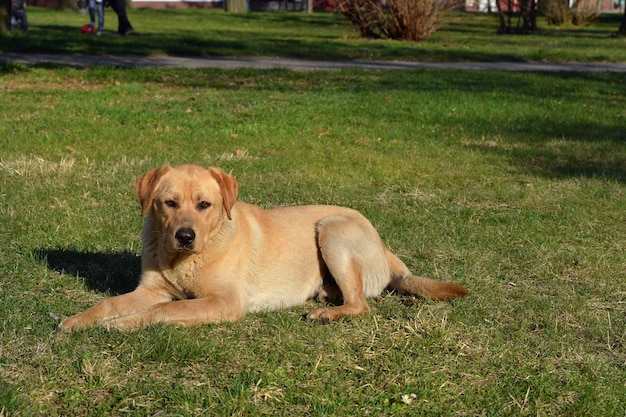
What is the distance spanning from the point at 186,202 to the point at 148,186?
0.81ft

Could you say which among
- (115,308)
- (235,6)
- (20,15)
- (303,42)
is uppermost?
(235,6)

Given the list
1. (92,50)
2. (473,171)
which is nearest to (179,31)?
(92,50)

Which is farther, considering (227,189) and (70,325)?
(227,189)

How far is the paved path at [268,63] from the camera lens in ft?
57.6

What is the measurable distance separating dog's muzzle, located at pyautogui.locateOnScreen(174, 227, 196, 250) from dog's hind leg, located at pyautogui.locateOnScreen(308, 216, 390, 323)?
1.05 m

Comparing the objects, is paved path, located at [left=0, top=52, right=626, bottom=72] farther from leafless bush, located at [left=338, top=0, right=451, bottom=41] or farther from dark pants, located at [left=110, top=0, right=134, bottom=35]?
dark pants, located at [left=110, top=0, right=134, bottom=35]

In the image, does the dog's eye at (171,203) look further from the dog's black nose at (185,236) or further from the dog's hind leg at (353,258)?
the dog's hind leg at (353,258)

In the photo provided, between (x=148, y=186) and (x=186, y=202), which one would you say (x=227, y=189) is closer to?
(x=186, y=202)

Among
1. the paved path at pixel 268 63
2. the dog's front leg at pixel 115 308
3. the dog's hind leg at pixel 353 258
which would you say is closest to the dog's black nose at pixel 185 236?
the dog's front leg at pixel 115 308

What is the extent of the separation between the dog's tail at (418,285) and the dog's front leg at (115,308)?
1504 millimetres

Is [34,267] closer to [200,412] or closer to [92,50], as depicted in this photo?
[200,412]

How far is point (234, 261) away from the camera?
508 centimetres

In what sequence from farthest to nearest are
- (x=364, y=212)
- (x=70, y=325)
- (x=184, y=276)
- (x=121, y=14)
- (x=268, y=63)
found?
(x=121, y=14) → (x=268, y=63) → (x=364, y=212) → (x=184, y=276) → (x=70, y=325)

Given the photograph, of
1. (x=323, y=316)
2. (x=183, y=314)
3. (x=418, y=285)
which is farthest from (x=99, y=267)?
(x=418, y=285)
